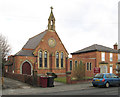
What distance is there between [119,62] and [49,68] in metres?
18.9

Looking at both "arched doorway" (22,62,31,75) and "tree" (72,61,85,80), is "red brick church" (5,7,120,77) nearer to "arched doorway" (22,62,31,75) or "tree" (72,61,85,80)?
"arched doorway" (22,62,31,75)

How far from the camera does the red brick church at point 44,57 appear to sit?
88.3 feet

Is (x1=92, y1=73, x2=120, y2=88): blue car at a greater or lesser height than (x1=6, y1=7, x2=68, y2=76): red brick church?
lesser

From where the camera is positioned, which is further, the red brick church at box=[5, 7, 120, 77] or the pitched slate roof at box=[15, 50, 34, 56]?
the red brick church at box=[5, 7, 120, 77]

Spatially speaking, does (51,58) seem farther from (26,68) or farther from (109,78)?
(109,78)

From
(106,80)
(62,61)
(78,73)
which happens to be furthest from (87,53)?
(106,80)

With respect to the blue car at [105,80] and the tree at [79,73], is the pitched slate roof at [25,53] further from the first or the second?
the blue car at [105,80]

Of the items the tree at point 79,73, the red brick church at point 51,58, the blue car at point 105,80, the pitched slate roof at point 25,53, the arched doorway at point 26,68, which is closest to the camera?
the blue car at point 105,80

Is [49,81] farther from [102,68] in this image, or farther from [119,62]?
[119,62]

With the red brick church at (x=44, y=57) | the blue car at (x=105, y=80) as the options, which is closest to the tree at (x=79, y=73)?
the blue car at (x=105, y=80)

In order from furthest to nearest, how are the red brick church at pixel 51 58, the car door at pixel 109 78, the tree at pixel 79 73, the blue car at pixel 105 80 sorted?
the red brick church at pixel 51 58, the tree at pixel 79 73, the car door at pixel 109 78, the blue car at pixel 105 80

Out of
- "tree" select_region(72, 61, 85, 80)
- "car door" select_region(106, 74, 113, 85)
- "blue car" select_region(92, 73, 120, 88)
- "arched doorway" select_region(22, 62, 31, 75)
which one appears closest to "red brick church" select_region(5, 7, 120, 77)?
"arched doorway" select_region(22, 62, 31, 75)

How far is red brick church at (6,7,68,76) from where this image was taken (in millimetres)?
26909

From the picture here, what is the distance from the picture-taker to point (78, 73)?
1998 centimetres
